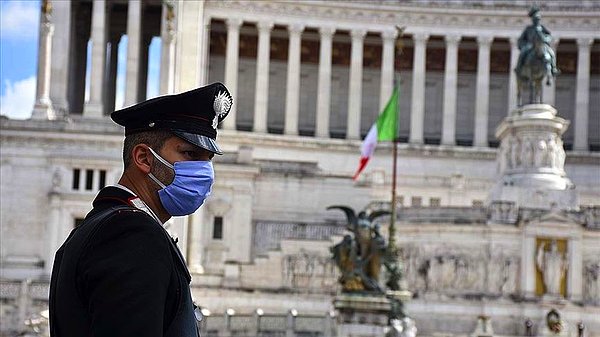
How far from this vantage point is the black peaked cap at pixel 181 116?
667cm

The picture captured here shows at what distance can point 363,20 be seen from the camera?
9375cm

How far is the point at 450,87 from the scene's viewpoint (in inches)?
3708

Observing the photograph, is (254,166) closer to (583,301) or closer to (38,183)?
(38,183)

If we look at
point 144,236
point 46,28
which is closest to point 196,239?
point 46,28

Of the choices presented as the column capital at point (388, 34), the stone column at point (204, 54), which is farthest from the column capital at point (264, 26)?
the column capital at point (388, 34)

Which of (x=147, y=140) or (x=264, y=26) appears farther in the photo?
(x=264, y=26)

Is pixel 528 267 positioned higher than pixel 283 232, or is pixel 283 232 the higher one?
pixel 283 232

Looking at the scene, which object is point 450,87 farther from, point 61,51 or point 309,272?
point 309,272

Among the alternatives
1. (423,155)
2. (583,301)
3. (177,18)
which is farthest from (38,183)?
(423,155)

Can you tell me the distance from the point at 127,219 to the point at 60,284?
475mm

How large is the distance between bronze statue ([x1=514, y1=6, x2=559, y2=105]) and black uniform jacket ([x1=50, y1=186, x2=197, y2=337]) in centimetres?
6176

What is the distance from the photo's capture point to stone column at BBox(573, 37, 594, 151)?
3669 inches

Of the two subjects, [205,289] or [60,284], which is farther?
[205,289]

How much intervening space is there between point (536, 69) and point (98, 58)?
1191 inches
